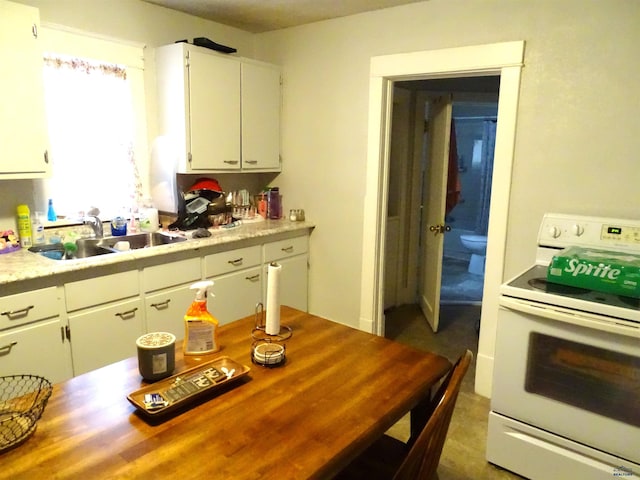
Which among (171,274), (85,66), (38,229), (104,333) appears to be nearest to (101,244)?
(38,229)

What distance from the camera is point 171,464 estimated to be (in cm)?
98

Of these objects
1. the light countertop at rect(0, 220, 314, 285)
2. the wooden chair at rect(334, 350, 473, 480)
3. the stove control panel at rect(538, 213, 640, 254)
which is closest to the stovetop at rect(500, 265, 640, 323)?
the stove control panel at rect(538, 213, 640, 254)

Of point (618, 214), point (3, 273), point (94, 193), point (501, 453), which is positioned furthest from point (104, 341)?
point (618, 214)

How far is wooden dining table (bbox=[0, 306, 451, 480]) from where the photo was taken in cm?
97

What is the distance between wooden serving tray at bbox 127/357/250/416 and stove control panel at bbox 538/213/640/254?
1824 mm

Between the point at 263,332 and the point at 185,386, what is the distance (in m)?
0.45

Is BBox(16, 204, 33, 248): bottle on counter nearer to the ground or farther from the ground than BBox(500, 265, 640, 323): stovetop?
farther from the ground

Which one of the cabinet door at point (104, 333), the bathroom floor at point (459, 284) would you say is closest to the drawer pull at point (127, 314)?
the cabinet door at point (104, 333)

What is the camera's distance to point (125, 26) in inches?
115

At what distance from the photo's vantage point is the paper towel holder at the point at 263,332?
5.31ft

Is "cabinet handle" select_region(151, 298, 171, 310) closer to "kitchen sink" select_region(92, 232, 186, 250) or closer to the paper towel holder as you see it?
"kitchen sink" select_region(92, 232, 186, 250)

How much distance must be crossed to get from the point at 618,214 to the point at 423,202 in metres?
2.24

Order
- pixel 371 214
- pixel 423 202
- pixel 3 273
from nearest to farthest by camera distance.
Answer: pixel 3 273 → pixel 371 214 → pixel 423 202

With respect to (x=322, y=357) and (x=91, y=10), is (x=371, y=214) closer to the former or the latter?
(x=322, y=357)
